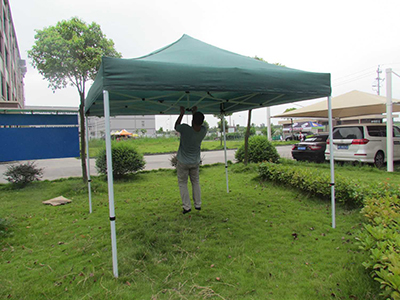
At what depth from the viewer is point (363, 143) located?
796cm

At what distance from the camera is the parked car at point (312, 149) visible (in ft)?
33.2

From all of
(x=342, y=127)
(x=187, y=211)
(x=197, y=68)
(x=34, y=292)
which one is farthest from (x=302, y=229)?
(x=342, y=127)

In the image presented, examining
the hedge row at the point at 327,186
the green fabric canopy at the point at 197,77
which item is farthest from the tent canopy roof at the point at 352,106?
the green fabric canopy at the point at 197,77

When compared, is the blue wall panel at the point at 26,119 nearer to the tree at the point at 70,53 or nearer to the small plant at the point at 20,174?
the tree at the point at 70,53

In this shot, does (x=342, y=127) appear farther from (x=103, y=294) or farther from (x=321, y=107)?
(x=103, y=294)

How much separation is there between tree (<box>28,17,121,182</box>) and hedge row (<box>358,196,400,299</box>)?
645cm

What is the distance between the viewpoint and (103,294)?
230 centimetres

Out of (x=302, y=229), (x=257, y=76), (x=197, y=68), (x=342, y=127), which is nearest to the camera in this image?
(x=197, y=68)

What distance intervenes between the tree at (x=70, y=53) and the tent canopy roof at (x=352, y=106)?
7.48 metres

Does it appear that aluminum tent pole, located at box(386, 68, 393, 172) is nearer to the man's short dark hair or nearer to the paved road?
the man's short dark hair

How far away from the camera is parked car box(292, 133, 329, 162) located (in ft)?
33.2

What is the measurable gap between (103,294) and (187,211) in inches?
85.4

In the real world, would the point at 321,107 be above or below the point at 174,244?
above

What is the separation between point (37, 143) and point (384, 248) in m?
6.97
